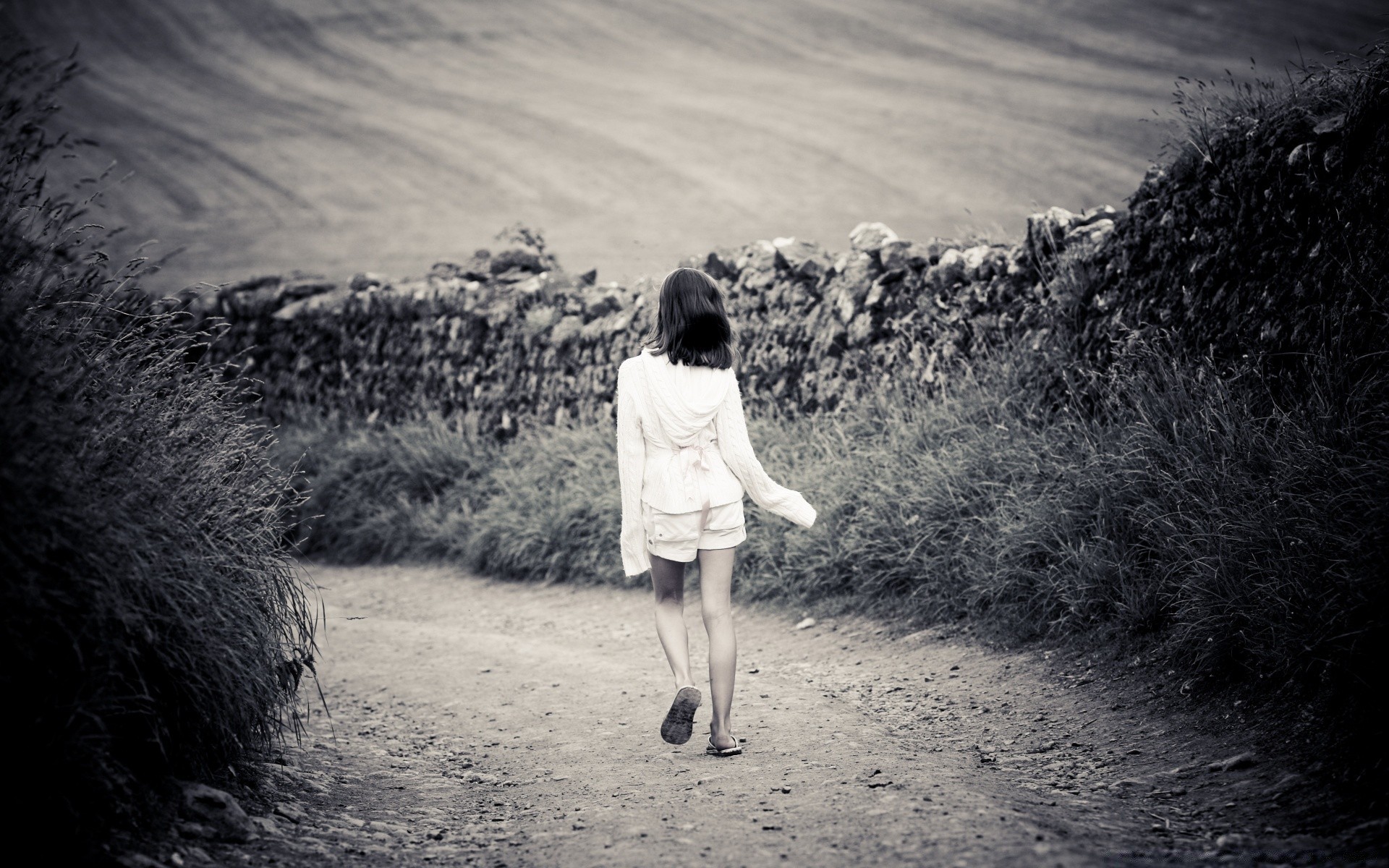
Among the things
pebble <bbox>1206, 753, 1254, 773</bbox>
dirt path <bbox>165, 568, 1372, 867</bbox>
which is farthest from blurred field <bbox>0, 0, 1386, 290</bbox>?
pebble <bbox>1206, 753, 1254, 773</bbox>

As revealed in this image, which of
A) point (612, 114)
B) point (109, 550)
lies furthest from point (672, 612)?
point (612, 114)

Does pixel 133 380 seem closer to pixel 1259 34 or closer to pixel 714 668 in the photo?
pixel 714 668

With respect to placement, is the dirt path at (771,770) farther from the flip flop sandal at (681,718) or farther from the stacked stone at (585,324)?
the stacked stone at (585,324)

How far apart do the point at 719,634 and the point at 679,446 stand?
78 centimetres

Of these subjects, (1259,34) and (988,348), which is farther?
(1259,34)

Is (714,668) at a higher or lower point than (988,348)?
lower

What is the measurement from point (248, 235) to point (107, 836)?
70.5 ft

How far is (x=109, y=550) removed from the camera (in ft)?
10.3

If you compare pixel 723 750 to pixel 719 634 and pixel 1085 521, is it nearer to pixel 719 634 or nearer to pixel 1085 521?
pixel 719 634

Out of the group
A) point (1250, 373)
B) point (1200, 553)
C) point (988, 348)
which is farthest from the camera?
point (988, 348)

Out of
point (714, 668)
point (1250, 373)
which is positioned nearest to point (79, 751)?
point (714, 668)

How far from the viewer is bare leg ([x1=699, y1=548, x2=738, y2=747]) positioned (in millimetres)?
4102

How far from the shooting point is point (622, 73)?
29516 mm

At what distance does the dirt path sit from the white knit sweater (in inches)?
38.3
